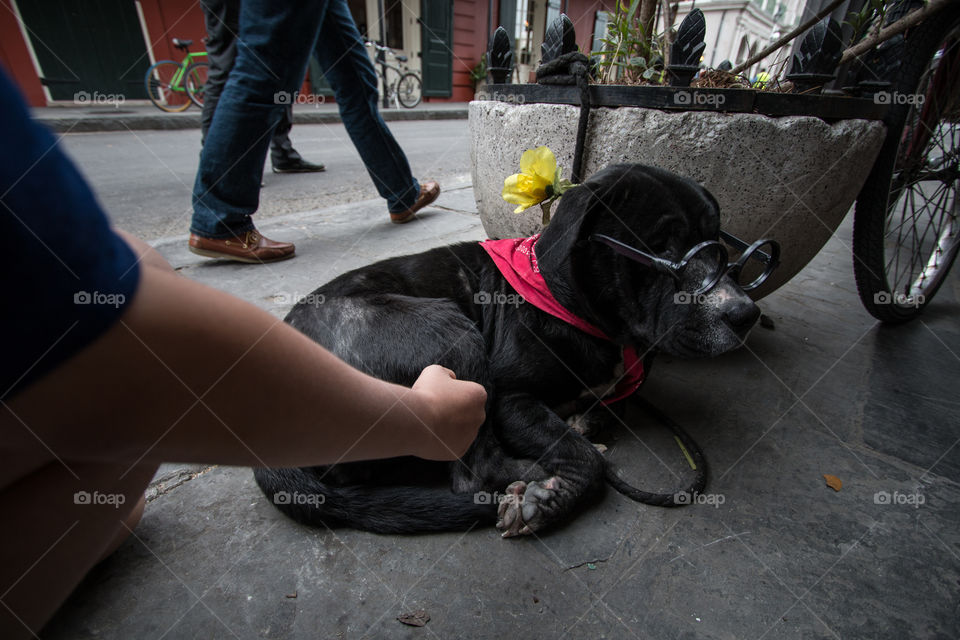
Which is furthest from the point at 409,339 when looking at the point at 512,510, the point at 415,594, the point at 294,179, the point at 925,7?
the point at 294,179

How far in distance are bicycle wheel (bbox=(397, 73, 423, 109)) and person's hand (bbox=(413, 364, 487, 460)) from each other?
17742mm

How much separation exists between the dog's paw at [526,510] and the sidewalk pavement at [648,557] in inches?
1.8

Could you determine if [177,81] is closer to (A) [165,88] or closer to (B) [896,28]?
(A) [165,88]

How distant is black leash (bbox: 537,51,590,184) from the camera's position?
1.90 meters

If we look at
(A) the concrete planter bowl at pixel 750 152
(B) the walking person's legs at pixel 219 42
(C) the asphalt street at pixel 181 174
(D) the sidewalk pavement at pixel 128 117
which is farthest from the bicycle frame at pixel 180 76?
(A) the concrete planter bowl at pixel 750 152

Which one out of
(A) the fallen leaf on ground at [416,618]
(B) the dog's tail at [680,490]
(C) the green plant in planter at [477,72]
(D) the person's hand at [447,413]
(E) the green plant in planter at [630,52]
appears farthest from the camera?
(C) the green plant in planter at [477,72]

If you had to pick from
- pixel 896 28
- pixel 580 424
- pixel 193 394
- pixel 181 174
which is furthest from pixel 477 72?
pixel 193 394

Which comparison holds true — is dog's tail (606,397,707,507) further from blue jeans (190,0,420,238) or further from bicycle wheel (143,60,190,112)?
bicycle wheel (143,60,190,112)

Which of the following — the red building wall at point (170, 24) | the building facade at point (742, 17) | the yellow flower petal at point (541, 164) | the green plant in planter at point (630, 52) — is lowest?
the yellow flower petal at point (541, 164)

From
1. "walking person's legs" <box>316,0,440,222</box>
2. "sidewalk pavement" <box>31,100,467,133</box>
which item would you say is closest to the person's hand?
"walking person's legs" <box>316,0,440,222</box>

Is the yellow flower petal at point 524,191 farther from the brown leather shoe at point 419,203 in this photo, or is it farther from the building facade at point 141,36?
the building facade at point 141,36

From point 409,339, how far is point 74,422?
1067 mm

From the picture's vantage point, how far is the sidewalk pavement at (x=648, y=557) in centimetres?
117

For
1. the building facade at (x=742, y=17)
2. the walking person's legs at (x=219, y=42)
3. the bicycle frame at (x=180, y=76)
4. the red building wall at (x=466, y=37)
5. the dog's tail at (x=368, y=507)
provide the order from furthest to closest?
the building facade at (x=742, y=17)
the red building wall at (x=466, y=37)
the bicycle frame at (x=180, y=76)
the walking person's legs at (x=219, y=42)
the dog's tail at (x=368, y=507)
